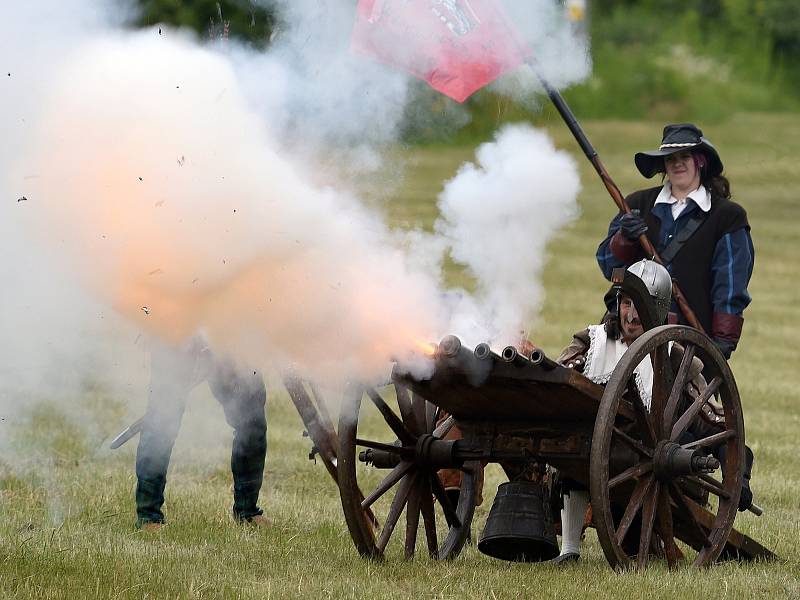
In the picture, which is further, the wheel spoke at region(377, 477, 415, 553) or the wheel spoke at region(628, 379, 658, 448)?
the wheel spoke at region(377, 477, 415, 553)

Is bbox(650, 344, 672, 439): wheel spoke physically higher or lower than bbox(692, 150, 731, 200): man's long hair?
lower

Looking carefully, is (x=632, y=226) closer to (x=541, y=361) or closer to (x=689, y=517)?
(x=689, y=517)

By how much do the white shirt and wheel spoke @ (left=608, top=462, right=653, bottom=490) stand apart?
1.72 m

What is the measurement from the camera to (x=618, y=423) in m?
6.66

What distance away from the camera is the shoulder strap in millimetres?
7672

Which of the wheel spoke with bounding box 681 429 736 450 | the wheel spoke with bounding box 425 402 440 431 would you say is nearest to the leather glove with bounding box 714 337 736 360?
the wheel spoke with bounding box 681 429 736 450

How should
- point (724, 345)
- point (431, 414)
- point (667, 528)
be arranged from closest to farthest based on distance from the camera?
1. point (667, 528)
2. point (431, 414)
3. point (724, 345)

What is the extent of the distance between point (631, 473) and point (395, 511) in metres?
1.11

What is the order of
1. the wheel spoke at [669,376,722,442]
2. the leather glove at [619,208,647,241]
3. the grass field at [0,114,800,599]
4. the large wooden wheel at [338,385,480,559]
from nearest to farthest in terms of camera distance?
the grass field at [0,114,800,599], the large wooden wheel at [338,385,480,559], the wheel spoke at [669,376,722,442], the leather glove at [619,208,647,241]

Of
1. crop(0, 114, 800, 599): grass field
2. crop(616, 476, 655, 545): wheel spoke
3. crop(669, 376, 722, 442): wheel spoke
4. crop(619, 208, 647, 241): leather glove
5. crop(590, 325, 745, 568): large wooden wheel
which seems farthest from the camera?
crop(619, 208, 647, 241): leather glove

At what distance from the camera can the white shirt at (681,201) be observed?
25.3ft

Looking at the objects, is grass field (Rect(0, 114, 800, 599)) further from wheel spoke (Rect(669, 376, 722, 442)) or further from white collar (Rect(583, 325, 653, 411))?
wheel spoke (Rect(669, 376, 722, 442))

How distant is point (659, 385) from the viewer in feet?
21.6

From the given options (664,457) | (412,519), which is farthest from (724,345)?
(412,519)
